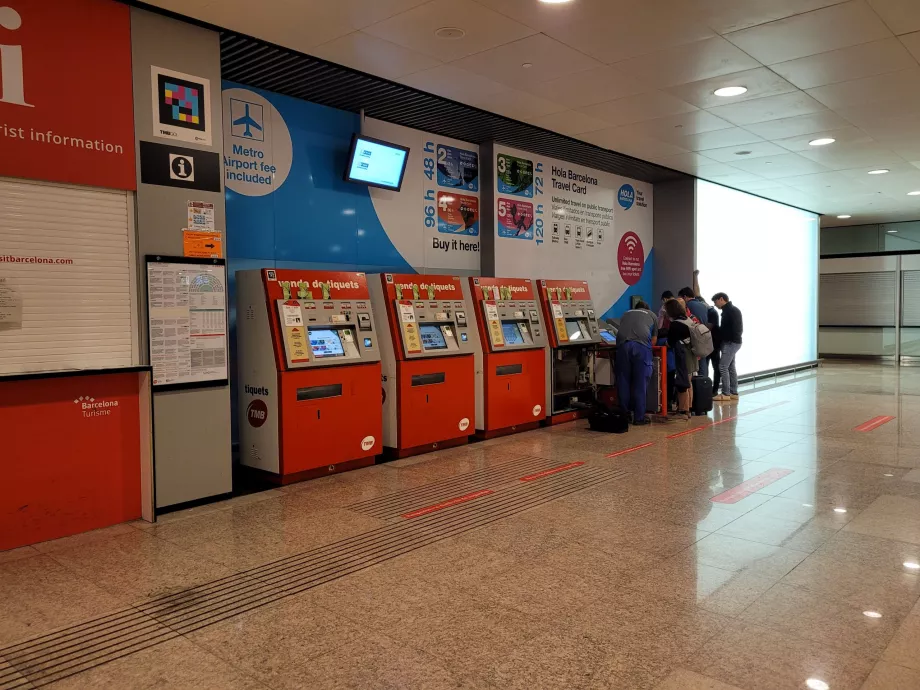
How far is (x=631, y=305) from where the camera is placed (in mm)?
10820

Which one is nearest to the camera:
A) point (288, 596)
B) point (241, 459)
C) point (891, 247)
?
point (288, 596)

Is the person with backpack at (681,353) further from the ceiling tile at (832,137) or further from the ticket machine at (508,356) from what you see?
the ceiling tile at (832,137)

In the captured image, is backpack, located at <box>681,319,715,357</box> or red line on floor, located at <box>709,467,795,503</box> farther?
backpack, located at <box>681,319,715,357</box>

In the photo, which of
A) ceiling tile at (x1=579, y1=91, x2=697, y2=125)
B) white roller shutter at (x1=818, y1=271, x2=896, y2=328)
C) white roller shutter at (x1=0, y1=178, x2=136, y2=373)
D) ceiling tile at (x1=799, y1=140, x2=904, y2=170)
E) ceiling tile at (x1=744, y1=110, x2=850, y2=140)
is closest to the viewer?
white roller shutter at (x1=0, y1=178, x2=136, y2=373)

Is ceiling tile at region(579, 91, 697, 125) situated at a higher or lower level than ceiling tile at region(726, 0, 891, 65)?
higher

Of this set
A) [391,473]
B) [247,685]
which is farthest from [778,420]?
[247,685]

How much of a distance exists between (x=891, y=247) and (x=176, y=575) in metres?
17.8

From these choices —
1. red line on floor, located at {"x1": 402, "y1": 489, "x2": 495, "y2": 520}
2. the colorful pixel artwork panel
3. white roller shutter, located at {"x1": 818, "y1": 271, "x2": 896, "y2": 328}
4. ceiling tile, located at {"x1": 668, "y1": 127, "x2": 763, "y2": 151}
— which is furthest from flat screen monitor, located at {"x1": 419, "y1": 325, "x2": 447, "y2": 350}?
white roller shutter, located at {"x1": 818, "y1": 271, "x2": 896, "y2": 328}

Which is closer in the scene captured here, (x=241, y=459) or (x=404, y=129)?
(x=241, y=459)

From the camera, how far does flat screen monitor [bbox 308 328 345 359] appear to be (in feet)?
18.2

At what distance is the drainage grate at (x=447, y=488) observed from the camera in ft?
15.6

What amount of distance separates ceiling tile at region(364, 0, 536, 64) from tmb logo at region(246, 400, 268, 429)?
289 cm

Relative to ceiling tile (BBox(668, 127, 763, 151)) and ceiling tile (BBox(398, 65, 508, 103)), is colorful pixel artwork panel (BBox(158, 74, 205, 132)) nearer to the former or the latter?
ceiling tile (BBox(398, 65, 508, 103))

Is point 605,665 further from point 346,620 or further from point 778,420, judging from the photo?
point 778,420
